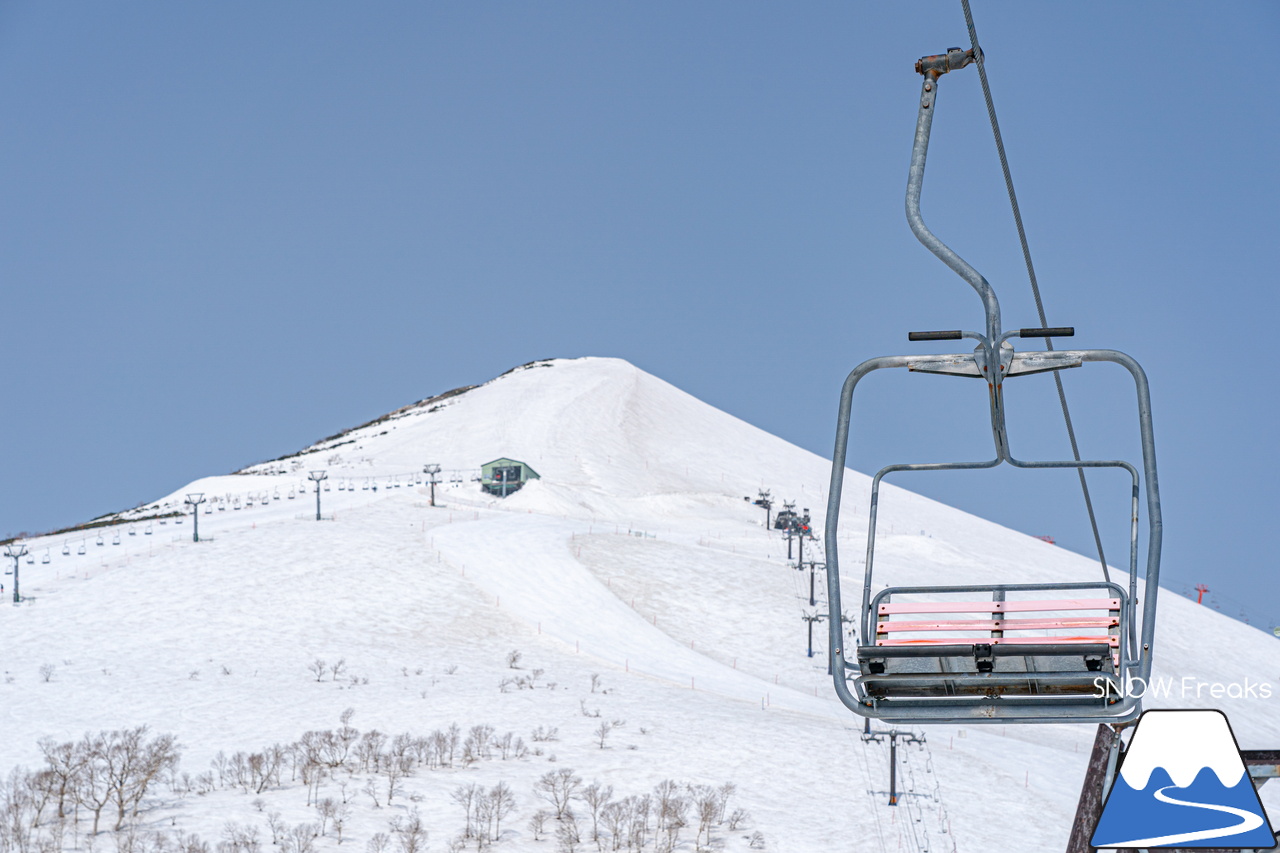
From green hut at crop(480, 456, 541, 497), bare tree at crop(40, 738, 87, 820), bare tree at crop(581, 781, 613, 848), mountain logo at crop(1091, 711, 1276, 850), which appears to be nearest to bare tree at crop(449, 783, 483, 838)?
bare tree at crop(581, 781, 613, 848)

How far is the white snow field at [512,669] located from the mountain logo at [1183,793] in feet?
65.1

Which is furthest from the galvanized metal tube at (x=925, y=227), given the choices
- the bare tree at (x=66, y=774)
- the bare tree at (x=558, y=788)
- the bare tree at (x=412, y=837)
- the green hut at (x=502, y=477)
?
the green hut at (x=502, y=477)

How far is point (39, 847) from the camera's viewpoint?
23.3 metres

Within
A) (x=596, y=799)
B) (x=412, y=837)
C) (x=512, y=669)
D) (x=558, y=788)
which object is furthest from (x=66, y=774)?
(x=512, y=669)

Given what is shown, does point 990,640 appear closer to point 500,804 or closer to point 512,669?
point 500,804

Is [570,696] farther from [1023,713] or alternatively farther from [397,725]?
[1023,713]

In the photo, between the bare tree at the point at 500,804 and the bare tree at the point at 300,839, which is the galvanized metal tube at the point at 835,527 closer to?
the bare tree at the point at 300,839

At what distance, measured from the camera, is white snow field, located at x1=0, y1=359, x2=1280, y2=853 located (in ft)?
91.6

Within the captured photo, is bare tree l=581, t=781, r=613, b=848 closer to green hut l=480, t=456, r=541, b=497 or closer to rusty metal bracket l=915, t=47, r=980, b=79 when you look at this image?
rusty metal bracket l=915, t=47, r=980, b=79

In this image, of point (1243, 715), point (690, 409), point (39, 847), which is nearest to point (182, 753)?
point (39, 847)

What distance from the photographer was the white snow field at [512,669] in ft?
91.6

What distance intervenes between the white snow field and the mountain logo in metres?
19.9

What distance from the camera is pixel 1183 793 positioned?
657cm

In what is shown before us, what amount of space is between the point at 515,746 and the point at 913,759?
11.7 metres
